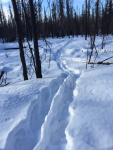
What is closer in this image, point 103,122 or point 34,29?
point 103,122

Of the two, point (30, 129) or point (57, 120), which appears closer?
point (30, 129)

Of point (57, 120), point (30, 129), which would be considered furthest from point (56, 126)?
point (30, 129)

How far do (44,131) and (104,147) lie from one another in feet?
3.13

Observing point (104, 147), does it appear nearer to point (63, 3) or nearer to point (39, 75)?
point (39, 75)

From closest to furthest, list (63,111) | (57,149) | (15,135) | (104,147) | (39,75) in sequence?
(104,147) < (57,149) < (15,135) < (63,111) < (39,75)

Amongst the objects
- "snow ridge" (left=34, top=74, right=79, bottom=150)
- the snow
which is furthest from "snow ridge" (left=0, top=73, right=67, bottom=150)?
"snow ridge" (left=34, top=74, right=79, bottom=150)

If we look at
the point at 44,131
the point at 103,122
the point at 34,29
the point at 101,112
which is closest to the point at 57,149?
the point at 44,131

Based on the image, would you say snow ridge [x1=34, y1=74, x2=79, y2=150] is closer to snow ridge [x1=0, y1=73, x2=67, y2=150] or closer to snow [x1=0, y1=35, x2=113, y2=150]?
snow [x1=0, y1=35, x2=113, y2=150]

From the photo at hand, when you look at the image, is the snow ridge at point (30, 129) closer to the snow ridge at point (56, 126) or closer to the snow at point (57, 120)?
the snow at point (57, 120)

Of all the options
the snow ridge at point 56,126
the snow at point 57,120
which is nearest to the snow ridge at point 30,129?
the snow at point 57,120

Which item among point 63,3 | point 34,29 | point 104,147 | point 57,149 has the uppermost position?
point 63,3

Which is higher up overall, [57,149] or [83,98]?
[83,98]

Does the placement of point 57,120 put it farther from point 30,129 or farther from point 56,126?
point 30,129

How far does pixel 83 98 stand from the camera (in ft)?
9.04
